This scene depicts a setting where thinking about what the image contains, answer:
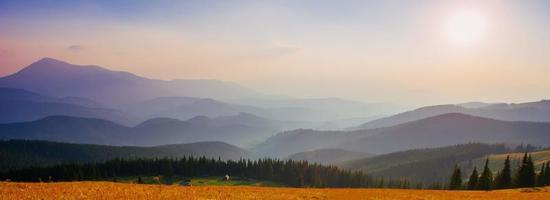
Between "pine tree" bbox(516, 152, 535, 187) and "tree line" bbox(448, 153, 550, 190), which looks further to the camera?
"tree line" bbox(448, 153, 550, 190)

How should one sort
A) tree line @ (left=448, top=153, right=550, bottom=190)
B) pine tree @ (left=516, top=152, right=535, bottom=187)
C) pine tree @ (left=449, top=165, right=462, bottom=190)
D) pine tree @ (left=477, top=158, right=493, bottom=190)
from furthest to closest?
pine tree @ (left=449, top=165, right=462, bottom=190)
pine tree @ (left=477, top=158, right=493, bottom=190)
tree line @ (left=448, top=153, right=550, bottom=190)
pine tree @ (left=516, top=152, right=535, bottom=187)

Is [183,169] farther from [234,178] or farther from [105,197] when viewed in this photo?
[105,197]

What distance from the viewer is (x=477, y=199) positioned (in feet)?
132

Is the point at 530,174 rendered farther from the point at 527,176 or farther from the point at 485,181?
the point at 485,181

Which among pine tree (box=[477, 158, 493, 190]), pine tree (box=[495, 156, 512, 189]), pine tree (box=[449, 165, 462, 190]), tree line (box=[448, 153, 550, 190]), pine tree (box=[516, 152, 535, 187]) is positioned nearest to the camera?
pine tree (box=[516, 152, 535, 187])

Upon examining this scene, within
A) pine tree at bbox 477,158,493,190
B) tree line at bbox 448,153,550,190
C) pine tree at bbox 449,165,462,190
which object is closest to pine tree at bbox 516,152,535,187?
tree line at bbox 448,153,550,190

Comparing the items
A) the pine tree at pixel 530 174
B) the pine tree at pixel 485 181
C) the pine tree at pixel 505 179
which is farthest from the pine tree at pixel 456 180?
the pine tree at pixel 530 174

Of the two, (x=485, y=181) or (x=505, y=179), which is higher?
Result: (x=505, y=179)

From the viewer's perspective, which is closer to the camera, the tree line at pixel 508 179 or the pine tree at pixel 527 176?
the pine tree at pixel 527 176

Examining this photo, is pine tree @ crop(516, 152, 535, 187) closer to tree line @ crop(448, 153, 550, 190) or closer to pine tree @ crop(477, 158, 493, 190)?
tree line @ crop(448, 153, 550, 190)

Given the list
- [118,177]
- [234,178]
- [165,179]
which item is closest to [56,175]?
[118,177]

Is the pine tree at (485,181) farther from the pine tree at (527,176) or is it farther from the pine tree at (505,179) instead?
the pine tree at (527,176)

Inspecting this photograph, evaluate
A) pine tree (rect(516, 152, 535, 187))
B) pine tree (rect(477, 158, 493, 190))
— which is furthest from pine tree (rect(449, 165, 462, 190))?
pine tree (rect(516, 152, 535, 187))

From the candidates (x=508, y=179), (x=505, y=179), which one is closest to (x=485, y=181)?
(x=505, y=179)
